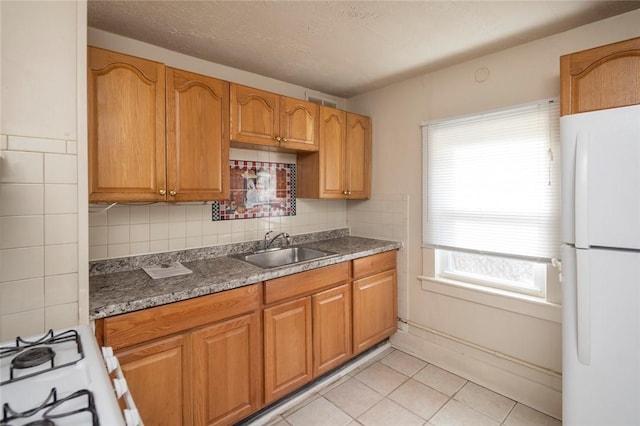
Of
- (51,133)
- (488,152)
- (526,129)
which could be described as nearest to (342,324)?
(488,152)

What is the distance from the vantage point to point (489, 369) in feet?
7.32

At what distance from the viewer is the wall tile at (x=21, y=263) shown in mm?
1138

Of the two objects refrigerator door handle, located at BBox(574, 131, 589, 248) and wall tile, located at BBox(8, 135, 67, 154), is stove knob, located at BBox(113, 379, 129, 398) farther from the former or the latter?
refrigerator door handle, located at BBox(574, 131, 589, 248)

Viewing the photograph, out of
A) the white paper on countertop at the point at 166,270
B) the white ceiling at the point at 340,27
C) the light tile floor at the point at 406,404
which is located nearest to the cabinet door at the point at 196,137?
the white ceiling at the point at 340,27

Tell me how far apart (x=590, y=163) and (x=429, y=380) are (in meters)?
1.80

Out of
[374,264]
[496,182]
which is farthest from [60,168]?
[496,182]

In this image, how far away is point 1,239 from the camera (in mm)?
1126

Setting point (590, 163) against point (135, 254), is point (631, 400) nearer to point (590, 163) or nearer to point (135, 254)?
point (590, 163)

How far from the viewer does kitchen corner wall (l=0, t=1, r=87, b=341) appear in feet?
3.72

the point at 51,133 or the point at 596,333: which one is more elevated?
the point at 51,133

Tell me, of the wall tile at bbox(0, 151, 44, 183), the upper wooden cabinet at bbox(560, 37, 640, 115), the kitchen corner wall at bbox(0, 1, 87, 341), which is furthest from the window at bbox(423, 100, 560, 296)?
the wall tile at bbox(0, 151, 44, 183)

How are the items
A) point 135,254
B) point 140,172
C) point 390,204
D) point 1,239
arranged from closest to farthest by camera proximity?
point 1,239 → point 140,172 → point 135,254 → point 390,204

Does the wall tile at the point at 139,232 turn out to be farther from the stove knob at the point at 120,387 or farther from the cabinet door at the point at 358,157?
the cabinet door at the point at 358,157

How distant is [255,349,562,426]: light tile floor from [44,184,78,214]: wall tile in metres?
1.63
